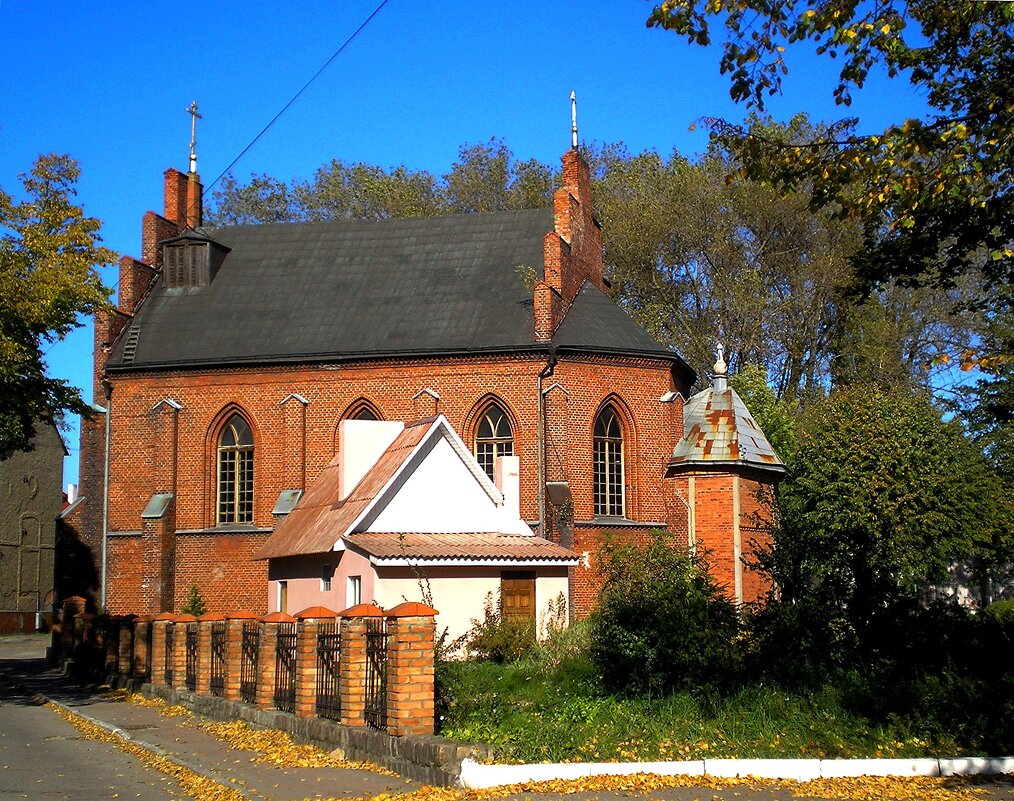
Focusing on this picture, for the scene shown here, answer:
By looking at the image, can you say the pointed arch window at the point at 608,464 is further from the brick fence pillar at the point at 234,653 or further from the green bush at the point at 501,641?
the brick fence pillar at the point at 234,653

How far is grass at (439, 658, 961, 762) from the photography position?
11508mm

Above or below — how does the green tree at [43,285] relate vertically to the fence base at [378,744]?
above

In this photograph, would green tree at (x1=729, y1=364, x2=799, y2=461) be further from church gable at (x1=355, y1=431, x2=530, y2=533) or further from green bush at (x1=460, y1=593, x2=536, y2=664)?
green bush at (x1=460, y1=593, x2=536, y2=664)

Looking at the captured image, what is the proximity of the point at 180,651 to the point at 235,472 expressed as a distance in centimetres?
1287

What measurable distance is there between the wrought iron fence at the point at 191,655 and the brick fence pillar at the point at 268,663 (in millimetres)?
3460

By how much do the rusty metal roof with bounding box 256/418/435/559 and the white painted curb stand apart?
1390 cm

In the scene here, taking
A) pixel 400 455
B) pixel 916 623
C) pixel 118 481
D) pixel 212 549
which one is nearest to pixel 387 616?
pixel 916 623

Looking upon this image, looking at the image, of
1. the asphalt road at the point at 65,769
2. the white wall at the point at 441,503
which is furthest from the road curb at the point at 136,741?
Answer: the white wall at the point at 441,503

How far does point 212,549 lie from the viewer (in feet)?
104

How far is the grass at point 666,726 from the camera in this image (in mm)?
11508

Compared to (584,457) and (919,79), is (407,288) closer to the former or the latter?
(584,457)

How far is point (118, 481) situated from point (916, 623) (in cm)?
2457

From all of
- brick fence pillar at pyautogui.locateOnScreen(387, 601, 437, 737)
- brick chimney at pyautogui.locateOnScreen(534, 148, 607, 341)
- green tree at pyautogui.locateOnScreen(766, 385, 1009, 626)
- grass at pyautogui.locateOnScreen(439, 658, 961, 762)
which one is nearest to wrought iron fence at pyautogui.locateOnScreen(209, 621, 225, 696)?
grass at pyautogui.locateOnScreen(439, 658, 961, 762)

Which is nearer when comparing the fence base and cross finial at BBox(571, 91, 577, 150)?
the fence base
